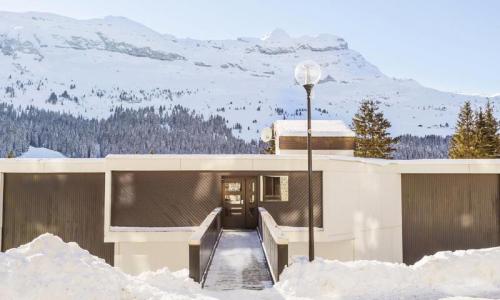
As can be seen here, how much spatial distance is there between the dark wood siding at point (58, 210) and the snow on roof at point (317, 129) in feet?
44.7

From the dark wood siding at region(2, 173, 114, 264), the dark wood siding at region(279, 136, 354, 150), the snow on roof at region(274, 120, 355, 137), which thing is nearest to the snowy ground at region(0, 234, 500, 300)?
the dark wood siding at region(2, 173, 114, 264)

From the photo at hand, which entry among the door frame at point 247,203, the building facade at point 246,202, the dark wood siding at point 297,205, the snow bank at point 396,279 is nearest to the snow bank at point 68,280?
the snow bank at point 396,279

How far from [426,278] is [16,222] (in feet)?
55.4

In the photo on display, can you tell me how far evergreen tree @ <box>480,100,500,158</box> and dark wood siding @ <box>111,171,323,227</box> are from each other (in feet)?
122

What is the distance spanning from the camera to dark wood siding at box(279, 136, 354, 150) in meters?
29.5

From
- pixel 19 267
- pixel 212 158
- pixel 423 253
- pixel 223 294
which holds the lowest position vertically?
pixel 423 253

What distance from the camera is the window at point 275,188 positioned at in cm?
1805

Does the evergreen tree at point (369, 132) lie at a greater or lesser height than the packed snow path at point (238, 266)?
greater

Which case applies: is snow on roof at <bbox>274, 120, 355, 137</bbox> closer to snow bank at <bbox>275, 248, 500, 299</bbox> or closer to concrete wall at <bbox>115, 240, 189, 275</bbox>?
concrete wall at <bbox>115, 240, 189, 275</bbox>

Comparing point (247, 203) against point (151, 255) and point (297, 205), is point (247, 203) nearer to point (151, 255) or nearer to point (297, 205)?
point (297, 205)

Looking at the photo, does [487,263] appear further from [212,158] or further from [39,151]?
[39,151]

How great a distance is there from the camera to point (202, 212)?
17.8 m

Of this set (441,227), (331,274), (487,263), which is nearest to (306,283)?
(331,274)

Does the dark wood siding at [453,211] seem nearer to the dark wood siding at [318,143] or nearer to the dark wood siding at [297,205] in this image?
the dark wood siding at [297,205]
